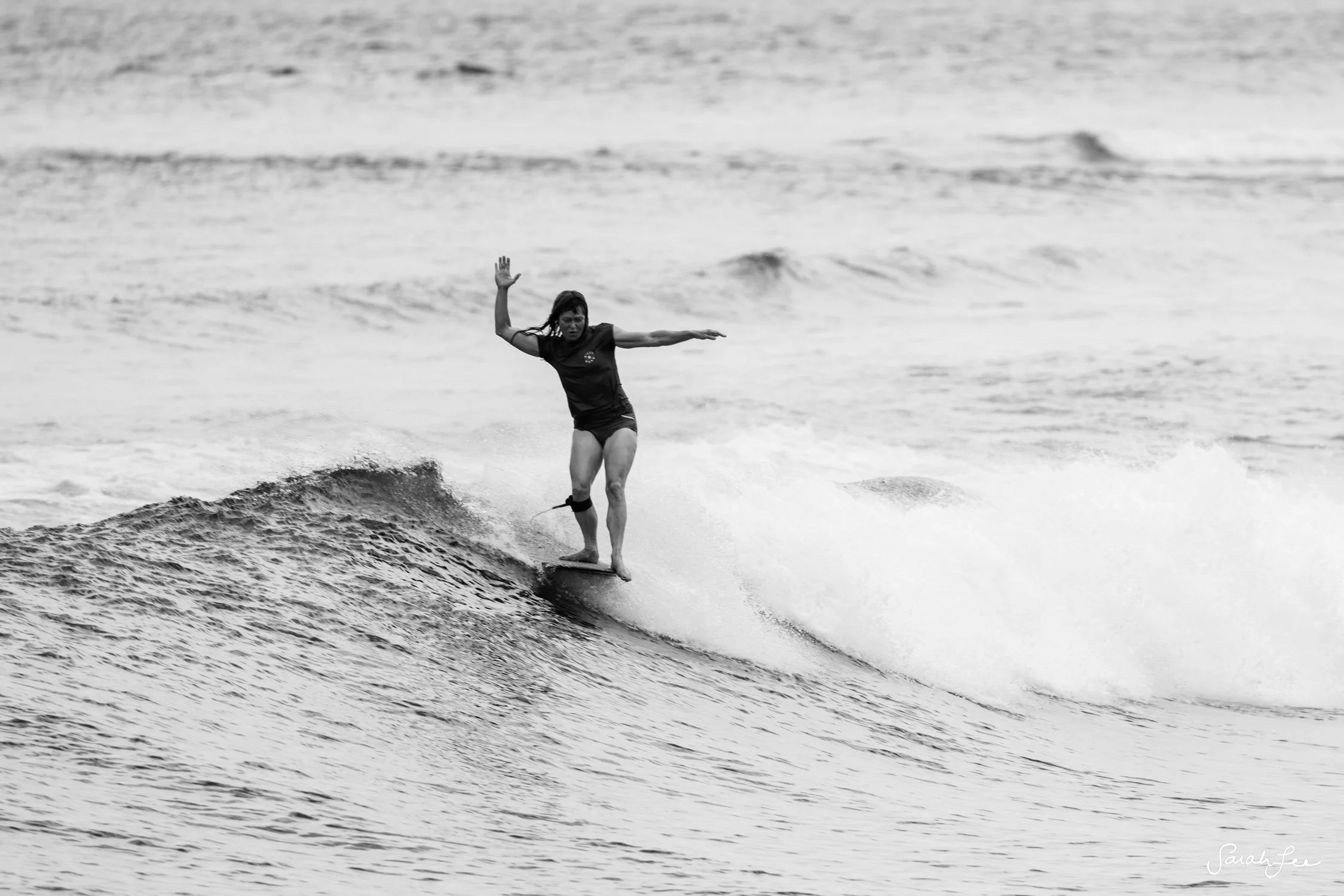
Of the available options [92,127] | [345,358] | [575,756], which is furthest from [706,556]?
[92,127]

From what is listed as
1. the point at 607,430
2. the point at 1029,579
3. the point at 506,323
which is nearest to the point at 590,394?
the point at 607,430

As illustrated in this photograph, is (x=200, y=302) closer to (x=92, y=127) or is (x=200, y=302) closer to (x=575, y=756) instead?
(x=575, y=756)

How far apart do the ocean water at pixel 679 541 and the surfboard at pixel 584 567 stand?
0.16 m

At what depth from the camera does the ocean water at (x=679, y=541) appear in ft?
19.1

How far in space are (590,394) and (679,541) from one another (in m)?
1.42

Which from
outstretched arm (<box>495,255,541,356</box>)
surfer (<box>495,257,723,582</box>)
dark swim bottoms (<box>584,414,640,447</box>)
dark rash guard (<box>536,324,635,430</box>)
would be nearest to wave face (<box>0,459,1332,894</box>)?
surfer (<box>495,257,723,582</box>)

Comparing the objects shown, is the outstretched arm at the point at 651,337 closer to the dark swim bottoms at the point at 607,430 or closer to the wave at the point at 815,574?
the dark swim bottoms at the point at 607,430

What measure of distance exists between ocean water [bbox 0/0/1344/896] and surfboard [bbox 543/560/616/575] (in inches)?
6.3

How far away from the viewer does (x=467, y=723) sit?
263 inches

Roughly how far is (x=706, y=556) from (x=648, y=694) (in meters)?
1.64

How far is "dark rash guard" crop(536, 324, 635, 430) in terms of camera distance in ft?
26.7

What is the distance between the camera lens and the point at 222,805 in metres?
5.52

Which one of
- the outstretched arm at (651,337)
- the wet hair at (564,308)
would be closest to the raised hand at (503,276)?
the wet hair at (564,308)
